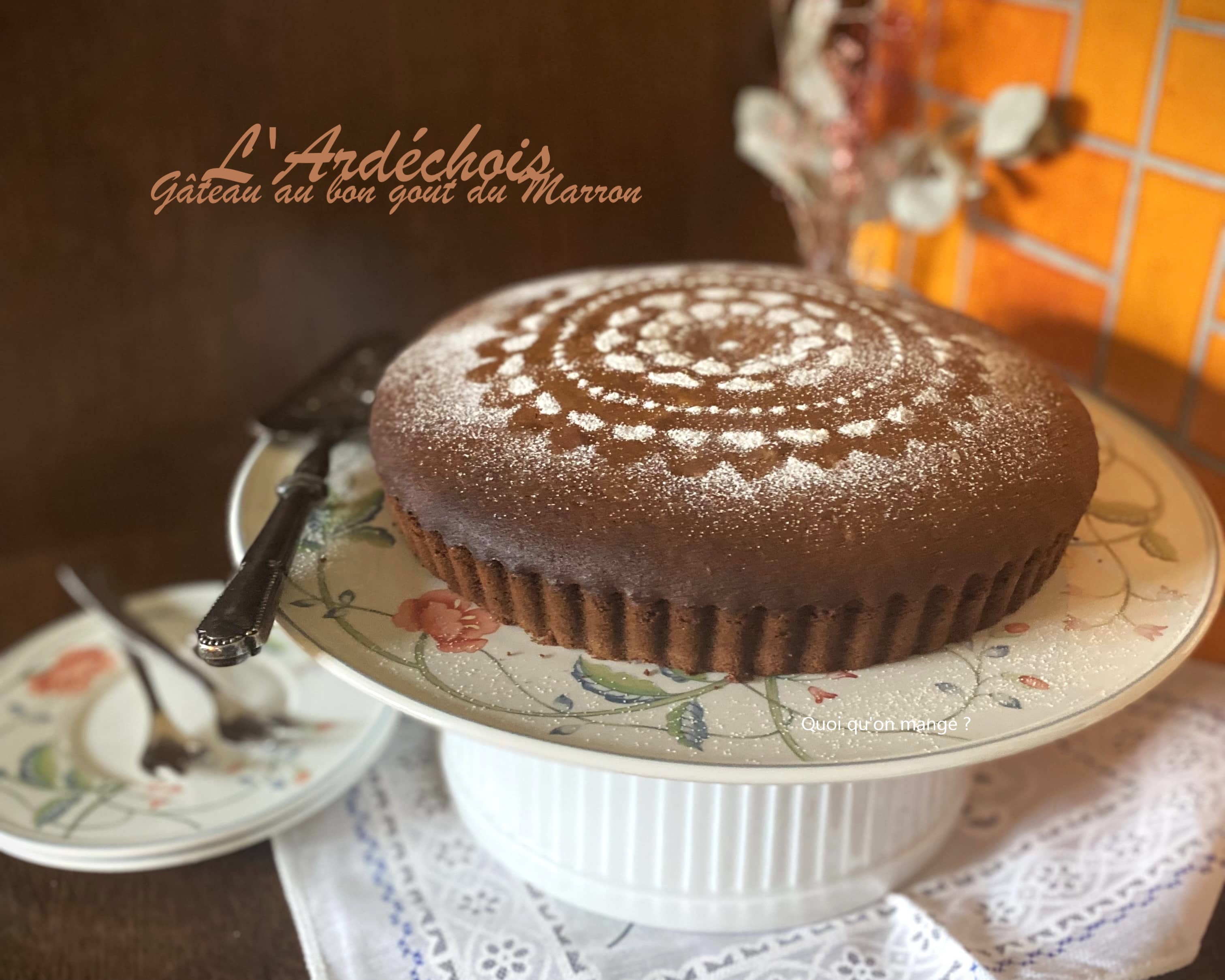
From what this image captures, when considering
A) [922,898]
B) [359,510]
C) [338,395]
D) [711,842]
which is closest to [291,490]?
[359,510]

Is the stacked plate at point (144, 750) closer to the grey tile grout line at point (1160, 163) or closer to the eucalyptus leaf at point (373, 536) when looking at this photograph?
the eucalyptus leaf at point (373, 536)

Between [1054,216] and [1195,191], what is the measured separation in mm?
155

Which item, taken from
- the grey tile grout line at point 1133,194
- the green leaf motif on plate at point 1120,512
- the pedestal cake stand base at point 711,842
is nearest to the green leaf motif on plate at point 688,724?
the pedestal cake stand base at point 711,842

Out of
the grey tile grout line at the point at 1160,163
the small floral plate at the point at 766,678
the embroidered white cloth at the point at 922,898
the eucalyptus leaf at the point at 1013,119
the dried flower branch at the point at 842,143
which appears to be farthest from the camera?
the dried flower branch at the point at 842,143

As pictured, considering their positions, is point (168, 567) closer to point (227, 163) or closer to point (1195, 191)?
point (227, 163)

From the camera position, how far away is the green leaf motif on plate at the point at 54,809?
32.9 inches

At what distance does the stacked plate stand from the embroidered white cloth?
0.04m

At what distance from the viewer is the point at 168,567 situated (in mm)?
1204

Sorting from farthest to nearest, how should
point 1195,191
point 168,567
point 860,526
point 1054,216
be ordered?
point 168,567 → point 1054,216 → point 1195,191 → point 860,526

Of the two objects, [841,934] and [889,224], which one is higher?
[889,224]

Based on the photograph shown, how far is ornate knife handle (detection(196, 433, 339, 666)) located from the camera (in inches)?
24.3

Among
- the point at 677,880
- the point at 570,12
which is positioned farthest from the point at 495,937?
the point at 570,12

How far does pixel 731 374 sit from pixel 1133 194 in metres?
0.46

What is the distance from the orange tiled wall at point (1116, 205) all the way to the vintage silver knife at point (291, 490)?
64 centimetres
